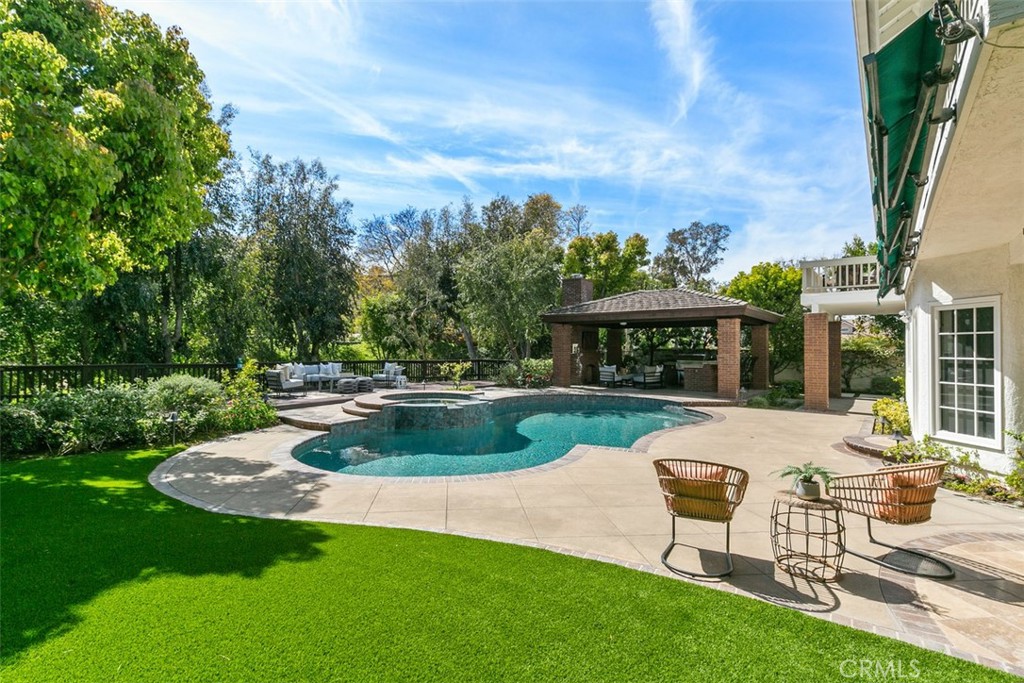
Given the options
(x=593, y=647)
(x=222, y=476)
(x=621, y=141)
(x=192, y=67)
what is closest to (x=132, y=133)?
(x=192, y=67)

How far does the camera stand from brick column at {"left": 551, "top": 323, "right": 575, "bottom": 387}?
65.1 ft

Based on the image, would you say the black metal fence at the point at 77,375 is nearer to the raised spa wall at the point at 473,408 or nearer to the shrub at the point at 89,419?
the shrub at the point at 89,419

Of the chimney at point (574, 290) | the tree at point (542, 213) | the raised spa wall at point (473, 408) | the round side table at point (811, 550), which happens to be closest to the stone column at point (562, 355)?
the chimney at point (574, 290)

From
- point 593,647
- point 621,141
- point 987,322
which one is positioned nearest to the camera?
point 593,647

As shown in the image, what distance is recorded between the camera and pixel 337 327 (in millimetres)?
22469

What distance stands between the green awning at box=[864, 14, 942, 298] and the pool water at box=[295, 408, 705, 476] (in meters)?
6.30

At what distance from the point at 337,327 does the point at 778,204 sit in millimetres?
21170

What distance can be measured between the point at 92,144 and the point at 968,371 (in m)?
11.5

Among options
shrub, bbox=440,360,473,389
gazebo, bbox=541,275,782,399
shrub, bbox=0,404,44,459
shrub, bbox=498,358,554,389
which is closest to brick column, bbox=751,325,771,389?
gazebo, bbox=541,275,782,399

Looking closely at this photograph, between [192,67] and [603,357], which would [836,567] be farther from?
[603,357]

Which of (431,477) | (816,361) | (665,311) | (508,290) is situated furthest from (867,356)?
(431,477)

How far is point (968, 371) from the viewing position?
658 cm

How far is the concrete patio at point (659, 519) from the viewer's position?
335 cm

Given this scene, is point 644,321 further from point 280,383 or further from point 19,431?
point 19,431
